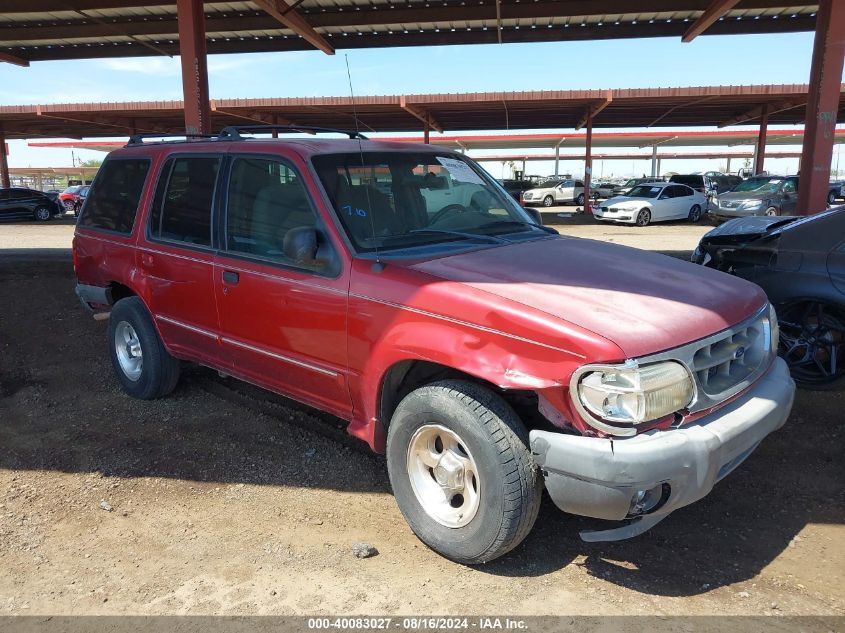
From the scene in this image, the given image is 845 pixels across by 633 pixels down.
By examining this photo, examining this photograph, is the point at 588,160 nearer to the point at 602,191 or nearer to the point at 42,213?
the point at 602,191

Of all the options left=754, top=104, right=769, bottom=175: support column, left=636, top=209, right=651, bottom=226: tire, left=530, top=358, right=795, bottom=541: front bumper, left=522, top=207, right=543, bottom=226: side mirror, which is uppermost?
left=754, top=104, right=769, bottom=175: support column

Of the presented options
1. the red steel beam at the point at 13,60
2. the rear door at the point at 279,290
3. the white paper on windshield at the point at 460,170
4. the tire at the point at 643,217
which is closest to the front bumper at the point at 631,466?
the rear door at the point at 279,290

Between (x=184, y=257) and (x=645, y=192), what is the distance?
75.2ft

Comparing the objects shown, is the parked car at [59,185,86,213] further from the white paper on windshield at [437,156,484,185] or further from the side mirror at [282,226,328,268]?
the side mirror at [282,226,328,268]

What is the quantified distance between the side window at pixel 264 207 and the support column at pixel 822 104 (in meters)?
10.1

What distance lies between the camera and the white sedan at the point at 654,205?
923 inches

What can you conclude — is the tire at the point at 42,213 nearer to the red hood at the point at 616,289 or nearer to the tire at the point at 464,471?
the red hood at the point at 616,289

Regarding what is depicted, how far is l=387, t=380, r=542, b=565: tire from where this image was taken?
2727 mm

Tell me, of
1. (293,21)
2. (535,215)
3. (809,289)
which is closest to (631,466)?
(535,215)

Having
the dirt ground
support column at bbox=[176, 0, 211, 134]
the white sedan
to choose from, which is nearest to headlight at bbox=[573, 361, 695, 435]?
the dirt ground

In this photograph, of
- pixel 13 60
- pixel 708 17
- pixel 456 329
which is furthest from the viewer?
pixel 13 60

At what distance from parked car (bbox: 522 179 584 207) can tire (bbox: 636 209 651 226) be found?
12381mm

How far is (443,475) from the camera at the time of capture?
3.06 m

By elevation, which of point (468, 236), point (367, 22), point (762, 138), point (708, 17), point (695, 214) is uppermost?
Result: point (367, 22)
